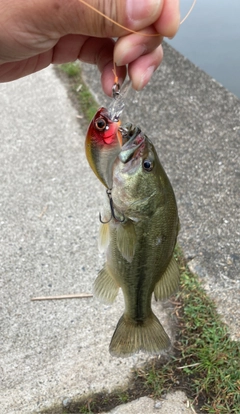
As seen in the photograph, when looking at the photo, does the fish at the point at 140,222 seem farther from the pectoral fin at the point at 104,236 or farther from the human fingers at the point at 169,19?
the human fingers at the point at 169,19

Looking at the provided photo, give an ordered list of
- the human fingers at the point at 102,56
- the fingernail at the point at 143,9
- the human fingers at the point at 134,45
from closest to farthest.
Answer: the fingernail at the point at 143,9, the human fingers at the point at 134,45, the human fingers at the point at 102,56

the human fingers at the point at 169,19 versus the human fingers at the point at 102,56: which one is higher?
the human fingers at the point at 169,19

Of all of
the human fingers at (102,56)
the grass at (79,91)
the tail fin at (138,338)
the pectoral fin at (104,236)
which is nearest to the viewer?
the pectoral fin at (104,236)

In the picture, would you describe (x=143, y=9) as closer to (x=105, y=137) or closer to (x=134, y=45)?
(x=134, y=45)

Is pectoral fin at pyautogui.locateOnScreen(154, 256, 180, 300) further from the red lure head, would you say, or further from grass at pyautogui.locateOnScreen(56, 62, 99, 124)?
grass at pyautogui.locateOnScreen(56, 62, 99, 124)

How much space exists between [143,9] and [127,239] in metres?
0.92

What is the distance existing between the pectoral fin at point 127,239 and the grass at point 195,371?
3.02 ft

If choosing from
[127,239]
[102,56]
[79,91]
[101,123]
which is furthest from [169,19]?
[79,91]

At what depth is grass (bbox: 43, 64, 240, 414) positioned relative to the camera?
251cm

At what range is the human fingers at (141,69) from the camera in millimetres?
2145


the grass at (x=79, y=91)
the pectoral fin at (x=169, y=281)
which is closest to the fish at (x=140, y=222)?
the pectoral fin at (x=169, y=281)

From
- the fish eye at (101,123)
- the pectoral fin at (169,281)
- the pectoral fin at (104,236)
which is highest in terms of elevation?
the fish eye at (101,123)

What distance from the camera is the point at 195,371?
103 inches

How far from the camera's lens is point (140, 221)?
2.04 metres
